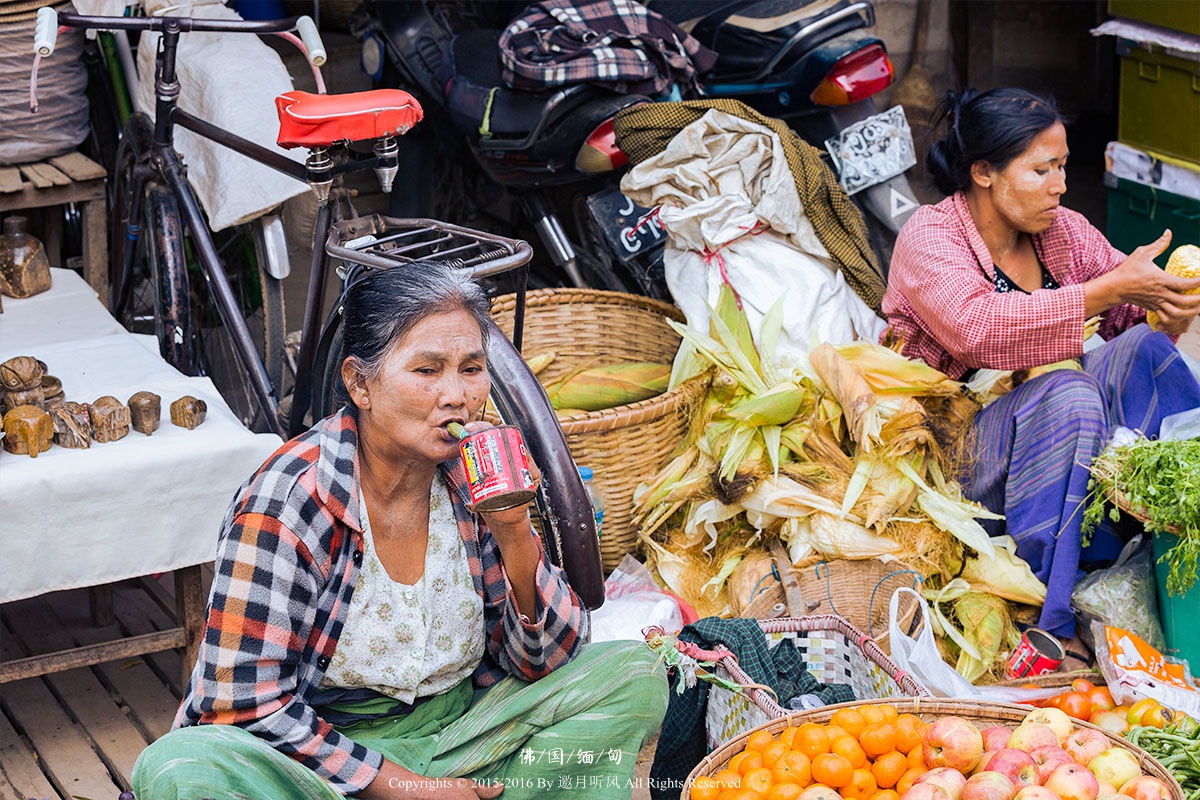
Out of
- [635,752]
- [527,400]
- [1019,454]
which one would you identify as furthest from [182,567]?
[1019,454]

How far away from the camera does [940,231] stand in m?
3.33

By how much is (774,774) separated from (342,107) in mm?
1640

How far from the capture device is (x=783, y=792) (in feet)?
6.78

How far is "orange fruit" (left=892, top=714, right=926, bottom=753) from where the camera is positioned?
2.21 metres

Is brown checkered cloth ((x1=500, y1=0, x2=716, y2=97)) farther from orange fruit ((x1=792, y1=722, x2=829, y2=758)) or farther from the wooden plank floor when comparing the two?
orange fruit ((x1=792, y1=722, x2=829, y2=758))

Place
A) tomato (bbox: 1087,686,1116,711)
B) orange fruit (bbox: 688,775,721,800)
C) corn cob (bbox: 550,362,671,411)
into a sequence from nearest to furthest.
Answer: orange fruit (bbox: 688,775,721,800)
tomato (bbox: 1087,686,1116,711)
corn cob (bbox: 550,362,671,411)

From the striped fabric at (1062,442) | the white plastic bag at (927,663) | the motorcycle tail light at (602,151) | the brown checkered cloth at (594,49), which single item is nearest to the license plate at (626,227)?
the motorcycle tail light at (602,151)

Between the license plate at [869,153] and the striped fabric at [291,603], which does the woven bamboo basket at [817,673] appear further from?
the license plate at [869,153]

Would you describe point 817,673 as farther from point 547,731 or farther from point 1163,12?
point 1163,12

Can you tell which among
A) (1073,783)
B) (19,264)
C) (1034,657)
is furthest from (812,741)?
(19,264)

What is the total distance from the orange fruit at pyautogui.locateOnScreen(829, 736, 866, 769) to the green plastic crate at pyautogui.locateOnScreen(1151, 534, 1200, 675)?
1.15 metres

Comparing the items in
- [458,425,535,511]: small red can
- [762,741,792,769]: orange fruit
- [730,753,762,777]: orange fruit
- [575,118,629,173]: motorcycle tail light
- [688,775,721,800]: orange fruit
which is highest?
[458,425,535,511]: small red can

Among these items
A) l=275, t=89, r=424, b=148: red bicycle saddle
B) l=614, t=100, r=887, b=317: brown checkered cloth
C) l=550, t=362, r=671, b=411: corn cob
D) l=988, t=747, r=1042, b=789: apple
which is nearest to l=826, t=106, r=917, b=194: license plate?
l=614, t=100, r=887, b=317: brown checkered cloth

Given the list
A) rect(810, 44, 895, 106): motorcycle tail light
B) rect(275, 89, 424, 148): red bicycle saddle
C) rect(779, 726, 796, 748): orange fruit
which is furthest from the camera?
rect(810, 44, 895, 106): motorcycle tail light
